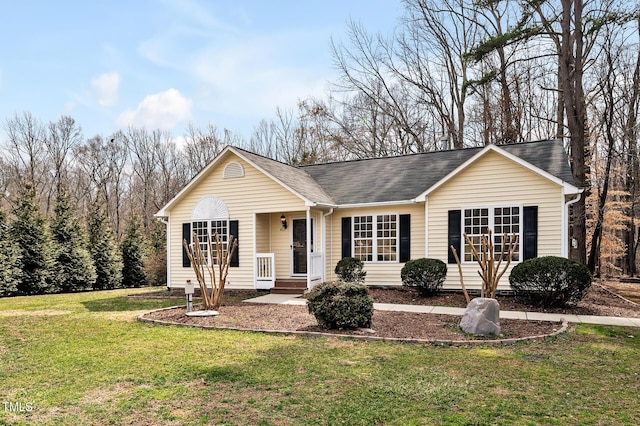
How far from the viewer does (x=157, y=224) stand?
2362 centimetres

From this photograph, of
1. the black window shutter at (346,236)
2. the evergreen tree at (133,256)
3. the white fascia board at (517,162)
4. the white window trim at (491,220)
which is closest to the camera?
the white fascia board at (517,162)

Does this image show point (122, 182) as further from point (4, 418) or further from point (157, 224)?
point (4, 418)

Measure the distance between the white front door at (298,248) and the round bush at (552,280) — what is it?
653 centimetres

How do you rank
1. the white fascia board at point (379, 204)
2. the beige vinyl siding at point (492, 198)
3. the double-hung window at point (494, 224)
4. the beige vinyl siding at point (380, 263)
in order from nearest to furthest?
the beige vinyl siding at point (492, 198), the double-hung window at point (494, 224), the white fascia board at point (379, 204), the beige vinyl siding at point (380, 263)

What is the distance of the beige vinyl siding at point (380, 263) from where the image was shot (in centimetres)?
1262

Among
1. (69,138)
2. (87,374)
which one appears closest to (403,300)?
(87,374)

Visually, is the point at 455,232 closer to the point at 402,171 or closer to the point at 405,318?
the point at 402,171

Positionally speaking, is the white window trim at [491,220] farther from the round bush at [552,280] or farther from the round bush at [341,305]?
the round bush at [341,305]

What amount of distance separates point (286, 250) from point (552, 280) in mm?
7869

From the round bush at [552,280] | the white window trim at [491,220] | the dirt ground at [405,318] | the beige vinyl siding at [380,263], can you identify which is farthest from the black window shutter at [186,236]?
the round bush at [552,280]

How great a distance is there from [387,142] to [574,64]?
11336 mm

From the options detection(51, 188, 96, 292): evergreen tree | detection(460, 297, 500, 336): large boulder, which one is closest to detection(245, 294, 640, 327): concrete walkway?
detection(460, 297, 500, 336): large boulder

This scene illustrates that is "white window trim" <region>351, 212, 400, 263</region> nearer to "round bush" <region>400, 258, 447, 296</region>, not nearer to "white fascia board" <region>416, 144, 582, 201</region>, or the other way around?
"white fascia board" <region>416, 144, 582, 201</region>

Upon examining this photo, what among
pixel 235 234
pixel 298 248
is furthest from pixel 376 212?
pixel 235 234
